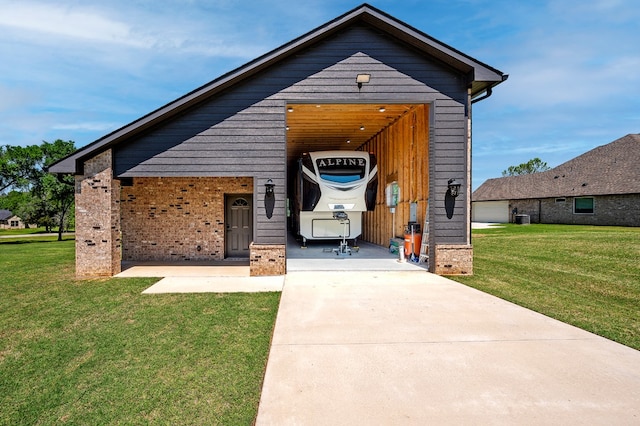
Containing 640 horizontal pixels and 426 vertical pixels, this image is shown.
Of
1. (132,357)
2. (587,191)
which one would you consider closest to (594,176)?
(587,191)

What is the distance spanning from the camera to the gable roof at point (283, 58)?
7902 millimetres

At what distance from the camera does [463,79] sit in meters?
8.43

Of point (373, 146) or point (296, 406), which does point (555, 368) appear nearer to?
point (296, 406)

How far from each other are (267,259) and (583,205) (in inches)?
1101

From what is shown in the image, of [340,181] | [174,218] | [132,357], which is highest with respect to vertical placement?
[340,181]

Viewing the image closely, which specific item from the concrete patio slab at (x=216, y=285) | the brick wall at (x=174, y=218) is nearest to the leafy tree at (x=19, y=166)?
the brick wall at (x=174, y=218)

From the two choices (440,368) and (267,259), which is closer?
(440,368)

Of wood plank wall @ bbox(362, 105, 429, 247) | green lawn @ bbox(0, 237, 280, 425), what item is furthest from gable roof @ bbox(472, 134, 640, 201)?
green lawn @ bbox(0, 237, 280, 425)

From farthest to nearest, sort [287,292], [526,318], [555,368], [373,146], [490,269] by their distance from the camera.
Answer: [373,146] → [490,269] → [287,292] → [526,318] → [555,368]

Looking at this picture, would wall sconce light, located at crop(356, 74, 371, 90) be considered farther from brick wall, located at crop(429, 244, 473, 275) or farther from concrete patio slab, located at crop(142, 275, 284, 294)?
concrete patio slab, located at crop(142, 275, 284, 294)

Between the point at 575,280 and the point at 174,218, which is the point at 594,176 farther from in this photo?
the point at 174,218

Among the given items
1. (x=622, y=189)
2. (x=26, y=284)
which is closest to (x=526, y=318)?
(x=26, y=284)

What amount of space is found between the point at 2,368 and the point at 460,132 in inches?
360

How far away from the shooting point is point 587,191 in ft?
82.8
